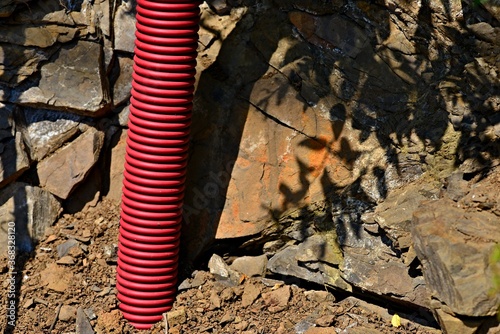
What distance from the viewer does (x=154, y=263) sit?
193 inches

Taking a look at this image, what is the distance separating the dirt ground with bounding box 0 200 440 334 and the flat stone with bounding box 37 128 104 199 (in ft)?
1.00

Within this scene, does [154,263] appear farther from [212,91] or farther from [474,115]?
[474,115]

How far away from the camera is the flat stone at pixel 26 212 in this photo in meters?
5.29

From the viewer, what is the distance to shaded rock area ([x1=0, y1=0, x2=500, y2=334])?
455cm

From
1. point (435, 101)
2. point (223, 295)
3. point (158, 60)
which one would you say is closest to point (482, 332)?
point (435, 101)

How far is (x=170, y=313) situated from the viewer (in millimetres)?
4949

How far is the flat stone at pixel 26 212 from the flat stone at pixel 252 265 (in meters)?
1.34

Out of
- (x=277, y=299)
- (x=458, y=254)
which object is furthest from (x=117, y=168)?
(x=458, y=254)

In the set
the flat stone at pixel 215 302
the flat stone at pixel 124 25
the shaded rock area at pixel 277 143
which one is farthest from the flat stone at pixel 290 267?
the flat stone at pixel 124 25

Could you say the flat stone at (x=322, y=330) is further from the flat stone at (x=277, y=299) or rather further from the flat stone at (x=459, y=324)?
the flat stone at (x=459, y=324)

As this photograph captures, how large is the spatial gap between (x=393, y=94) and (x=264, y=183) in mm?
1021

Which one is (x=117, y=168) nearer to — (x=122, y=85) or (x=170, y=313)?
(x=122, y=85)

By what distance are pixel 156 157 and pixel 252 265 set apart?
1.05m

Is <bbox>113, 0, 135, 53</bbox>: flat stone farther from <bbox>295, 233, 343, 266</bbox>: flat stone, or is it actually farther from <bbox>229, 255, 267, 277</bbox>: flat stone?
<bbox>295, 233, 343, 266</bbox>: flat stone
